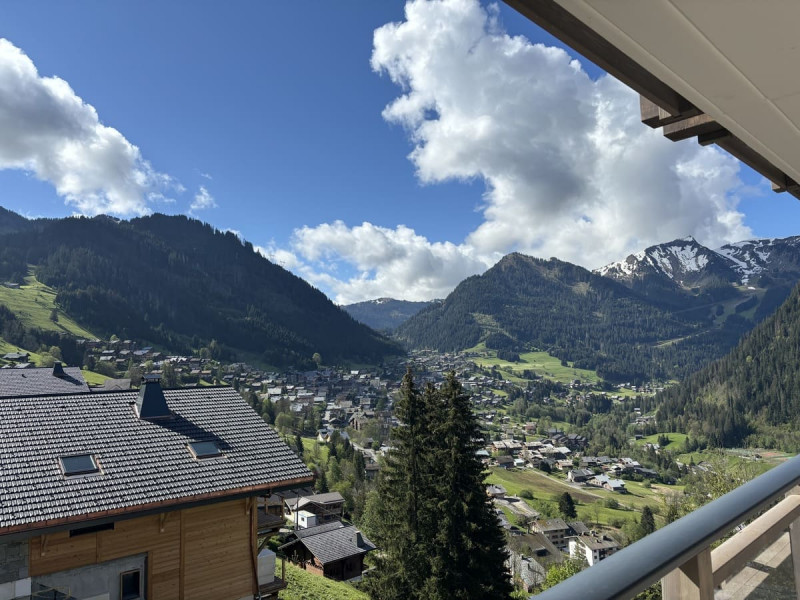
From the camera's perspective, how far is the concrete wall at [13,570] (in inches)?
243

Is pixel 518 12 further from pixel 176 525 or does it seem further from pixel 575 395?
pixel 575 395

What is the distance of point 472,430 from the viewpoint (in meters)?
16.2

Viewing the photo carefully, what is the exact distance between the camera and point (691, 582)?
100 centimetres

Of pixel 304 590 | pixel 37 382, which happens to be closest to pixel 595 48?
pixel 304 590

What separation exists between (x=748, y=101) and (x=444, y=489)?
52.0 ft

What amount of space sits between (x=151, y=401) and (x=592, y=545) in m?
51.7

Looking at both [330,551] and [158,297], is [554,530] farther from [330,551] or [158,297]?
[158,297]

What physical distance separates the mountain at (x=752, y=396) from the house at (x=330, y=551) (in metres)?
87.7

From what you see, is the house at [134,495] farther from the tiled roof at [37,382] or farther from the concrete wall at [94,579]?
the tiled roof at [37,382]

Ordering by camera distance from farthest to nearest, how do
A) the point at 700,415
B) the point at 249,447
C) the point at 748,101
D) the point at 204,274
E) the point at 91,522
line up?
the point at 204,274 < the point at 700,415 < the point at 249,447 < the point at 91,522 < the point at 748,101

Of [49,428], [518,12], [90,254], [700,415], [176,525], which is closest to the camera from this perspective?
[518,12]

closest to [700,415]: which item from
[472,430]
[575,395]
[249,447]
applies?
[575,395]

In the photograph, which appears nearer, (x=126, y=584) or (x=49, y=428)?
(x=126, y=584)

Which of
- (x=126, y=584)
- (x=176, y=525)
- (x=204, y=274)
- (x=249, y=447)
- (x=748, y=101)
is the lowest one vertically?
(x=126, y=584)
